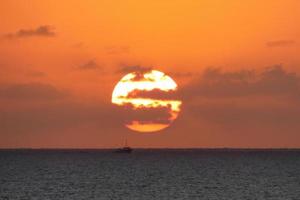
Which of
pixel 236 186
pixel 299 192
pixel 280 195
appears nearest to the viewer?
pixel 280 195

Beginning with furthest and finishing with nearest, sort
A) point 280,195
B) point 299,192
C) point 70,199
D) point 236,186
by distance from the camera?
point 236,186, point 299,192, point 280,195, point 70,199

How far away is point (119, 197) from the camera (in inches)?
3780

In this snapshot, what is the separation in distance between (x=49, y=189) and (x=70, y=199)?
17.7m

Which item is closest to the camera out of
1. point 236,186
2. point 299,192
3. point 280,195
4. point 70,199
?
point 70,199

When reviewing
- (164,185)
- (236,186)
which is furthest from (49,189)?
(236,186)

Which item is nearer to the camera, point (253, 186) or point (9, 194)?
point (9, 194)

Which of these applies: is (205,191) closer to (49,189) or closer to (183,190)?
(183,190)

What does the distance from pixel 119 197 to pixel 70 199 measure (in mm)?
7501

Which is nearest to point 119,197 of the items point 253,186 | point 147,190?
point 147,190

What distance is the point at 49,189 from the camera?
10919cm

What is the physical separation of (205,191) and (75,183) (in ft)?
92.9

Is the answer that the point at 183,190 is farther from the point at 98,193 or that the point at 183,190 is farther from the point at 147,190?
the point at 98,193

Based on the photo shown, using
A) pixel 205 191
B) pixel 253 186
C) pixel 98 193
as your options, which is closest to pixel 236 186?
pixel 253 186

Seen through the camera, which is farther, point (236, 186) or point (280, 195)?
point (236, 186)
